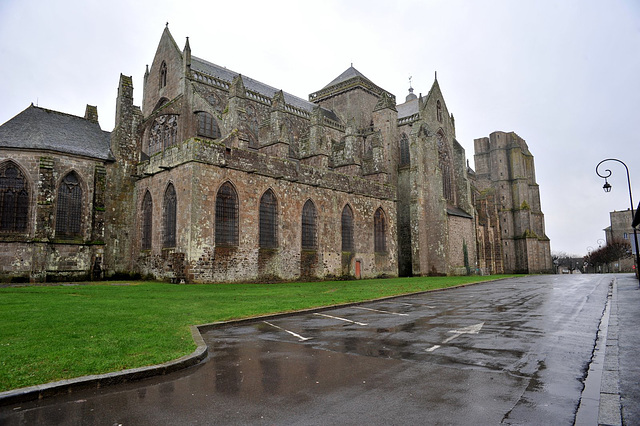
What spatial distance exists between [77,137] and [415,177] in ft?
89.0

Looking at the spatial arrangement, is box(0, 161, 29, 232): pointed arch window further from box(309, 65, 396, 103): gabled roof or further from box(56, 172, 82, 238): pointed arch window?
box(309, 65, 396, 103): gabled roof

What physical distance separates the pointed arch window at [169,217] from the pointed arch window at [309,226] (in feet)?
29.3

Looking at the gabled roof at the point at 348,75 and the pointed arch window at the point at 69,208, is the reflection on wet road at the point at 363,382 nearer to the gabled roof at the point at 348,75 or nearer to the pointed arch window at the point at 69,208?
the pointed arch window at the point at 69,208

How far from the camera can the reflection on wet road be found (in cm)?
395

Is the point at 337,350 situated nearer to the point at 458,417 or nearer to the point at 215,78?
the point at 458,417

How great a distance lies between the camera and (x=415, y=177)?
37.7 meters

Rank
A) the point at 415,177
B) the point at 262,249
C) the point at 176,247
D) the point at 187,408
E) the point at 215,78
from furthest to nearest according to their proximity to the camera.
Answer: the point at 415,177, the point at 215,78, the point at 262,249, the point at 176,247, the point at 187,408

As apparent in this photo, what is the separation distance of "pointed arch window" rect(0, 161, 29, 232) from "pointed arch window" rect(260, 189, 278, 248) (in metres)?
13.3

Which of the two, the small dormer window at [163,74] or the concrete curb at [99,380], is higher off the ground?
the small dormer window at [163,74]

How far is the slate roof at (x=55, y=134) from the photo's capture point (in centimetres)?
2341

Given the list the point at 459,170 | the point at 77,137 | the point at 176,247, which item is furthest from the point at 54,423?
the point at 459,170

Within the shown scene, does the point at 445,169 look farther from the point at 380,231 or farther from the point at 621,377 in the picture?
the point at 621,377

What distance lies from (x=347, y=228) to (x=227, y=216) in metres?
11.7

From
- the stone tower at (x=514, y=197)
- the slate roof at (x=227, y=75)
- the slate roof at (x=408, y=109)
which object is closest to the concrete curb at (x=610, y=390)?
the slate roof at (x=227, y=75)
